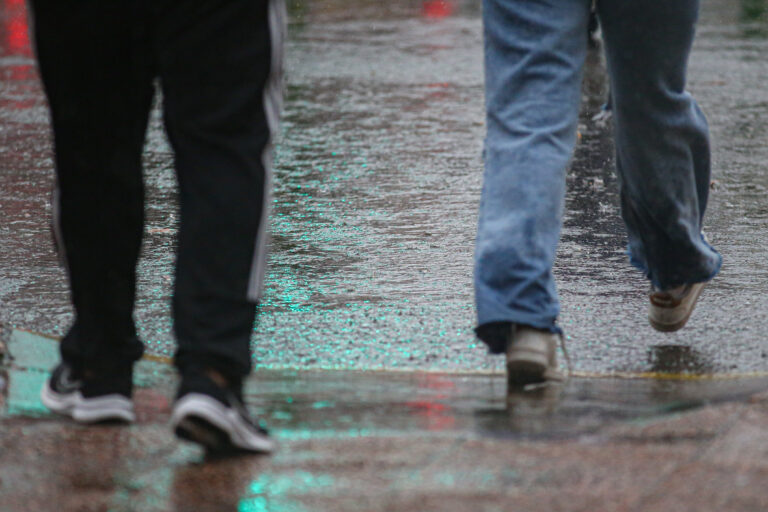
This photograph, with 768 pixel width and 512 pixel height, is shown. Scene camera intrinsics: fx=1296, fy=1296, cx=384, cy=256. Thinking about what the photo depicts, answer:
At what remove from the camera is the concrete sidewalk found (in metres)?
2.23

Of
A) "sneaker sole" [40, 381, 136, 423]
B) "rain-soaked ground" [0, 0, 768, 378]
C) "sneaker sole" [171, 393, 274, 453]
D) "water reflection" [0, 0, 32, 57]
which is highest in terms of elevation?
"sneaker sole" [171, 393, 274, 453]

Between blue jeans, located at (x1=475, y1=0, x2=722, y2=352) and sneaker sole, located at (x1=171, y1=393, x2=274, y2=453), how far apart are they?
75 centimetres

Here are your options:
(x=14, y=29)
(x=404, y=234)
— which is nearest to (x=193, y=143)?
(x=404, y=234)

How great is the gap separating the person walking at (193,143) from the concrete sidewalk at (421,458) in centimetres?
14

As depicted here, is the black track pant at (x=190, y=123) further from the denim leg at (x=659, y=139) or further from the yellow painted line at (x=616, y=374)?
the denim leg at (x=659, y=139)

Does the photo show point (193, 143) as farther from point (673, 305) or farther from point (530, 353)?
point (673, 305)

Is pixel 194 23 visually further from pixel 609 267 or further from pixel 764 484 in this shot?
pixel 609 267

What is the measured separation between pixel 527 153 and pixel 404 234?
1.84 metres

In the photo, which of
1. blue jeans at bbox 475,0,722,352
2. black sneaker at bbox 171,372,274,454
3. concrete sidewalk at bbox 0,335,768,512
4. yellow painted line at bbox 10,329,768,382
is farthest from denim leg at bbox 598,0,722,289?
Answer: black sneaker at bbox 171,372,274,454

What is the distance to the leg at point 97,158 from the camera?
2.51 meters

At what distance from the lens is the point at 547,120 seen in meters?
3.09

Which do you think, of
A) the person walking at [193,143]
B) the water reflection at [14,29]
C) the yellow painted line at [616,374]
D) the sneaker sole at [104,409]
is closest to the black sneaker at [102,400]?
the sneaker sole at [104,409]

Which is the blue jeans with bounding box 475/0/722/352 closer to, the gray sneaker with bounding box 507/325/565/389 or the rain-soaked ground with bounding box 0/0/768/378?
the gray sneaker with bounding box 507/325/565/389

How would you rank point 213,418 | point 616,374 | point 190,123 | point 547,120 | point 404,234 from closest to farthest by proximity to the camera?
1. point 213,418
2. point 190,123
3. point 547,120
4. point 616,374
5. point 404,234
